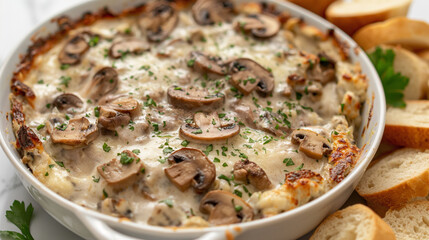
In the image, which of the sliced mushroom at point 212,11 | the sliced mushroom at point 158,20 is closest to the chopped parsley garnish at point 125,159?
the sliced mushroom at point 158,20

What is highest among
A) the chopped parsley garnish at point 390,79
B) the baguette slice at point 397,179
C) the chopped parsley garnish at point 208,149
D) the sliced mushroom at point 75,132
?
the sliced mushroom at point 75,132

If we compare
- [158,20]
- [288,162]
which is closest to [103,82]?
[158,20]

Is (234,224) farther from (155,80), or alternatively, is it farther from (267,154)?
(155,80)

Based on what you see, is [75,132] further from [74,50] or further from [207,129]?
[74,50]

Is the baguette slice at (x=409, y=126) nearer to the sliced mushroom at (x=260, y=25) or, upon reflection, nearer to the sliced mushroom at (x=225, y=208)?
the sliced mushroom at (x=260, y=25)

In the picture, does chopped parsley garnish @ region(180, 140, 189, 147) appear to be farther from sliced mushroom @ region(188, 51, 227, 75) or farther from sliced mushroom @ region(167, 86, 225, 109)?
sliced mushroom @ region(188, 51, 227, 75)

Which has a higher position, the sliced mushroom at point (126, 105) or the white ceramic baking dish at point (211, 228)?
the sliced mushroom at point (126, 105)

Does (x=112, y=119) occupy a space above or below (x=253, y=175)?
above
